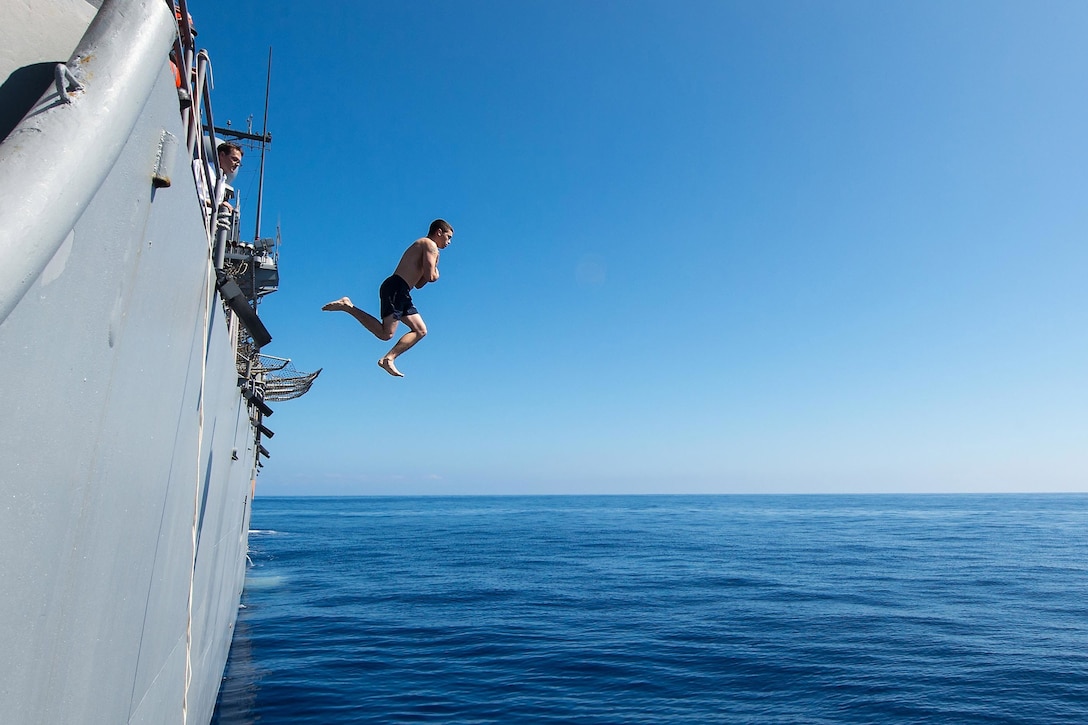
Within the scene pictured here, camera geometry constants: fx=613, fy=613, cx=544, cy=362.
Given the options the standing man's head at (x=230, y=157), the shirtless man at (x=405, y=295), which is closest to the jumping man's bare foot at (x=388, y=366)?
the shirtless man at (x=405, y=295)

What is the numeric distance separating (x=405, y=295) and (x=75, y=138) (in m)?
4.49

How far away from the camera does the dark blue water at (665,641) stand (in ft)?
46.4

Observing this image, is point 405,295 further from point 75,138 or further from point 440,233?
point 75,138

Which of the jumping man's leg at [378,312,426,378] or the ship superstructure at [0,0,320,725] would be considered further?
the jumping man's leg at [378,312,426,378]

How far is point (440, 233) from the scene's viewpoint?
617cm

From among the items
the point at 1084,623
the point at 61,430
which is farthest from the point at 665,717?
the point at 1084,623

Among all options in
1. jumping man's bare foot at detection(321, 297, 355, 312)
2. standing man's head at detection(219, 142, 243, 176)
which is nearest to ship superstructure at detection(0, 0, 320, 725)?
jumping man's bare foot at detection(321, 297, 355, 312)

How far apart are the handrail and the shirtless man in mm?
3597

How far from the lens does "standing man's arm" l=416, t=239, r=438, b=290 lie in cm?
604

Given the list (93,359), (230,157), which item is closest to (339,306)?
(230,157)

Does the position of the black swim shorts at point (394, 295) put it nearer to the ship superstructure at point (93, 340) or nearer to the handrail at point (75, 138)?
the ship superstructure at point (93, 340)

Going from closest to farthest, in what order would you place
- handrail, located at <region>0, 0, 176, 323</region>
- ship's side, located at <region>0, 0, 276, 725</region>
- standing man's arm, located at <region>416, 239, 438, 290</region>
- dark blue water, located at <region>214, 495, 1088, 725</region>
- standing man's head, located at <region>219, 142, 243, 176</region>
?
handrail, located at <region>0, 0, 176, 323</region> → ship's side, located at <region>0, 0, 276, 725</region> → standing man's arm, located at <region>416, 239, 438, 290</region> → standing man's head, located at <region>219, 142, 243, 176</region> → dark blue water, located at <region>214, 495, 1088, 725</region>

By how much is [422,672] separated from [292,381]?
1008cm

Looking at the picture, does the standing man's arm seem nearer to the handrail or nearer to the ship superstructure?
the ship superstructure
